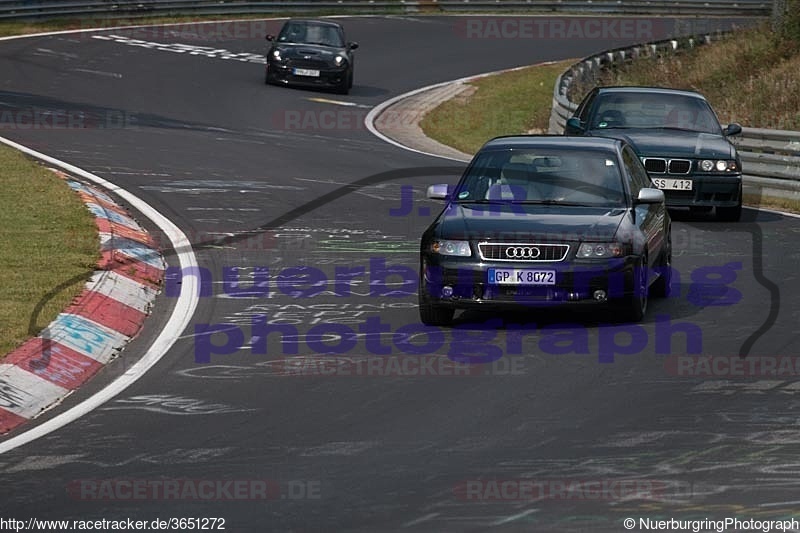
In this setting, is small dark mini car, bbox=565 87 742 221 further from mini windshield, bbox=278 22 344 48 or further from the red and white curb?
→ mini windshield, bbox=278 22 344 48

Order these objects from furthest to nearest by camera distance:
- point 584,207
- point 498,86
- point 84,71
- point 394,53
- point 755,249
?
point 394,53, point 498,86, point 84,71, point 755,249, point 584,207

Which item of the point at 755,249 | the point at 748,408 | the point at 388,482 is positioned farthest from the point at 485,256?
the point at 755,249

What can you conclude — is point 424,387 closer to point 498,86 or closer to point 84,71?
point 84,71

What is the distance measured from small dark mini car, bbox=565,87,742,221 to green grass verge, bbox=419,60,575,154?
746cm

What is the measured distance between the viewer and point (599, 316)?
12.6 metres

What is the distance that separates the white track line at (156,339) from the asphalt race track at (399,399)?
11 centimetres

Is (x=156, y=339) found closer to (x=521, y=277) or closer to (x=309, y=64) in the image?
(x=521, y=277)

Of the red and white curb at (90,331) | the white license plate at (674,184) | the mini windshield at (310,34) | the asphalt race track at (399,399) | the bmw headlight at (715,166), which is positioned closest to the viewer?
the asphalt race track at (399,399)

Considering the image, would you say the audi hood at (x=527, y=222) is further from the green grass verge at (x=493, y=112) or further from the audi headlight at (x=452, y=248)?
the green grass verge at (x=493, y=112)

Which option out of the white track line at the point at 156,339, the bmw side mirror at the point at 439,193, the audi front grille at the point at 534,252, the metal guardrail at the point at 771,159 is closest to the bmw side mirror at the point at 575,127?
the metal guardrail at the point at 771,159

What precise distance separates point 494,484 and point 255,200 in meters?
11.9

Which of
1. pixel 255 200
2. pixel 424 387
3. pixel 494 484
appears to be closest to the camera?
pixel 494 484

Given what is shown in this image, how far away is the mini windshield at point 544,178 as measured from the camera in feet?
41.7

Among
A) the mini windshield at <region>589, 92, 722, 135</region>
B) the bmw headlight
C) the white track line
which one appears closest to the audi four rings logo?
the white track line
